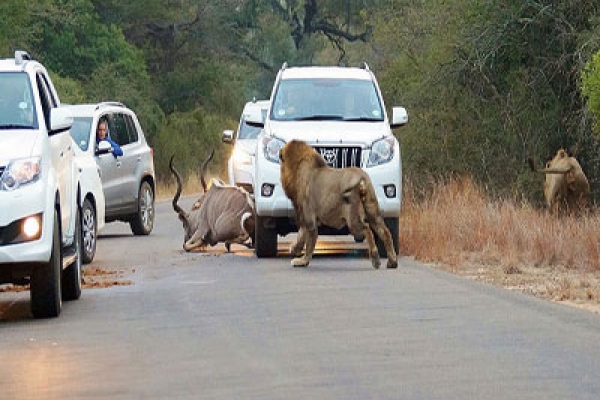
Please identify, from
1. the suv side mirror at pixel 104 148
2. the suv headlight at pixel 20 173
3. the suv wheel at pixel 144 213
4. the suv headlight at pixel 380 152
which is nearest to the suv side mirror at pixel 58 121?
the suv headlight at pixel 20 173

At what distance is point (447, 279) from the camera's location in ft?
52.3

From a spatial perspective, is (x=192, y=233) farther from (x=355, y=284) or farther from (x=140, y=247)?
(x=355, y=284)

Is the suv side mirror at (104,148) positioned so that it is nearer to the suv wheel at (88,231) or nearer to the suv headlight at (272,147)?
the suv wheel at (88,231)

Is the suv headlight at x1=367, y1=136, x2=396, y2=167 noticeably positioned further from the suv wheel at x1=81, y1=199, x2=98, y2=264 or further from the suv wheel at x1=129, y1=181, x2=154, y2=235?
the suv wheel at x1=129, y1=181, x2=154, y2=235

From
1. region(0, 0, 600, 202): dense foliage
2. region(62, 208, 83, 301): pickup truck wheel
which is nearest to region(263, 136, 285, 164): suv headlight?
region(62, 208, 83, 301): pickup truck wheel

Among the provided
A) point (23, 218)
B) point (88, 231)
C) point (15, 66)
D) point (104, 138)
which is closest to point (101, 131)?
point (104, 138)

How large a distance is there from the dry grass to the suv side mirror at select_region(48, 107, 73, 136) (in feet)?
13.6

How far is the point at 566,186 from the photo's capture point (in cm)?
2391

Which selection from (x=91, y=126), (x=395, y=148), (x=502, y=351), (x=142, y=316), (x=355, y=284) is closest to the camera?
(x=502, y=351)

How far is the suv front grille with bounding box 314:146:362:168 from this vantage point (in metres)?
18.6

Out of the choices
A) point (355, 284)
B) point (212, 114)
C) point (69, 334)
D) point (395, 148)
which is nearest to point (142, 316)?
point (69, 334)

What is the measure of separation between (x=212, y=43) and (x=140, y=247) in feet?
121

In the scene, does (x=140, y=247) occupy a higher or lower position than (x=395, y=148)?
lower

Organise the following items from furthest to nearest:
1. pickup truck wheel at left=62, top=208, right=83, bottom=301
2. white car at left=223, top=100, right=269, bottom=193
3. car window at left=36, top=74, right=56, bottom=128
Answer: white car at left=223, top=100, right=269, bottom=193 < pickup truck wheel at left=62, top=208, right=83, bottom=301 < car window at left=36, top=74, right=56, bottom=128
